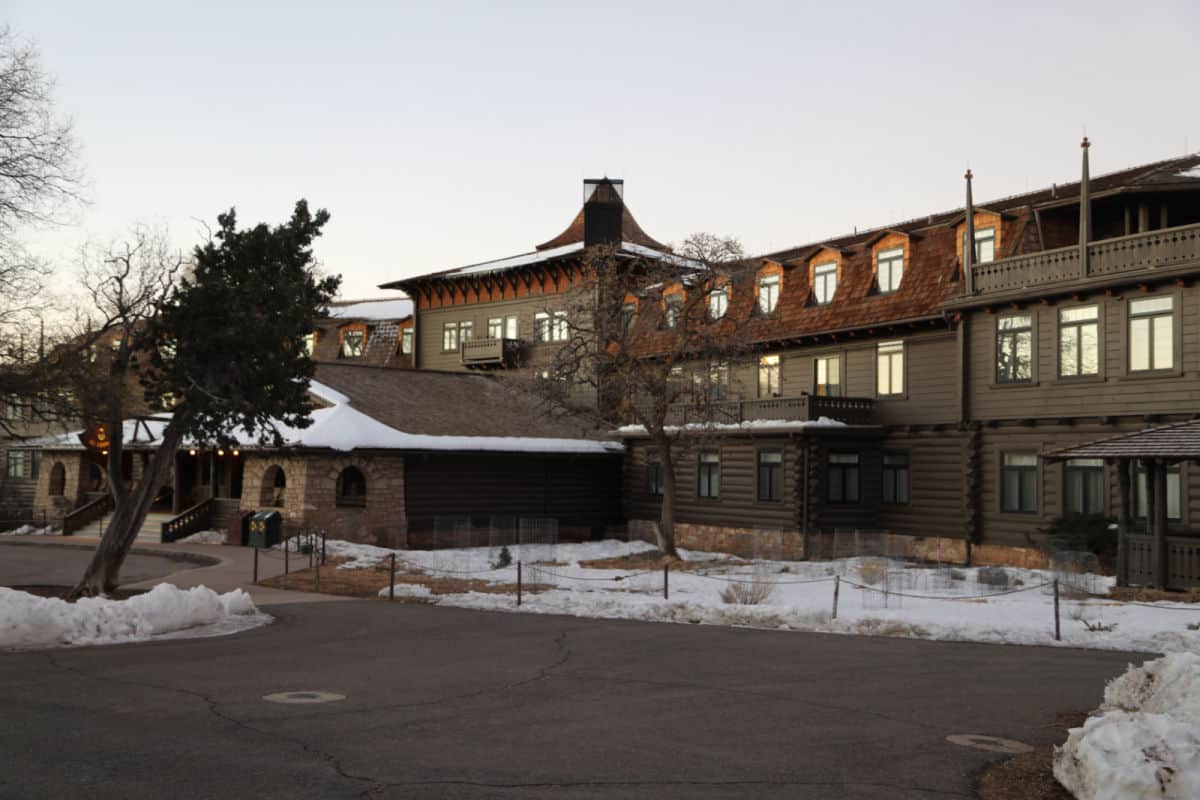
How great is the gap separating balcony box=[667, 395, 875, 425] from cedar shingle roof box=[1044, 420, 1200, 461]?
9648 mm

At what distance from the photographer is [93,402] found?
20.1 metres

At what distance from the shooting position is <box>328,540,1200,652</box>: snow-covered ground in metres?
17.5

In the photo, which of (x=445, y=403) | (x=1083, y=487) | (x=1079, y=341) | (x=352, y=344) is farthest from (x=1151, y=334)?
(x=352, y=344)

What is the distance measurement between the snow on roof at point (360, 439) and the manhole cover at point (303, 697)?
2090cm

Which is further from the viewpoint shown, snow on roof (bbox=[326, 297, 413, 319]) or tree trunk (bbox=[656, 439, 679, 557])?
snow on roof (bbox=[326, 297, 413, 319])

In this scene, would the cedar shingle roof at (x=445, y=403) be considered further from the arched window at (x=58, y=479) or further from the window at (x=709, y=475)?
the arched window at (x=58, y=479)

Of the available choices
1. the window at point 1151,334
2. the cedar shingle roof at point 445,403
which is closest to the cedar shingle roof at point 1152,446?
the window at point 1151,334

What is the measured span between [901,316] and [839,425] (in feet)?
12.1

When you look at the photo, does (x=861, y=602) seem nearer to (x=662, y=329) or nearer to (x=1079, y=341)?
(x=1079, y=341)

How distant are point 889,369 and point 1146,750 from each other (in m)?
27.0

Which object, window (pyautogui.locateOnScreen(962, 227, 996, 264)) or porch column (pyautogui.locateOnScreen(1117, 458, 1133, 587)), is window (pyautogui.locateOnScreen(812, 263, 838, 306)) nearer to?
window (pyautogui.locateOnScreen(962, 227, 996, 264))

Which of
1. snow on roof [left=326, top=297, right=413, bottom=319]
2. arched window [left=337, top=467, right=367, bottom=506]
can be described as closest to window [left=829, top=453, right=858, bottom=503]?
arched window [left=337, top=467, right=367, bottom=506]

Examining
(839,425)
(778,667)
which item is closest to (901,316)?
(839,425)

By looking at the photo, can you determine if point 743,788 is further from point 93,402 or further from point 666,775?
point 93,402
